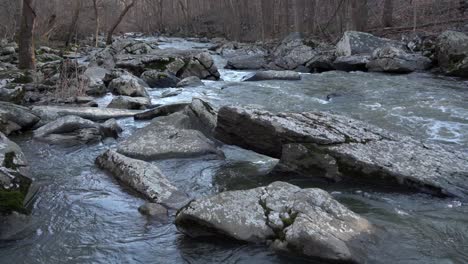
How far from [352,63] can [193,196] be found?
12.5m

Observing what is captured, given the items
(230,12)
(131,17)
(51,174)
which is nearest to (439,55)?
(51,174)

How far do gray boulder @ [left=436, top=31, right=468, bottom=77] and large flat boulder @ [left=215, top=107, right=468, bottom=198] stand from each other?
28.4 feet

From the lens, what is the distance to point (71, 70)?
526 inches

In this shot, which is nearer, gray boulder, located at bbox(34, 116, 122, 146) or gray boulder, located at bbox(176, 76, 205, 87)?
gray boulder, located at bbox(34, 116, 122, 146)

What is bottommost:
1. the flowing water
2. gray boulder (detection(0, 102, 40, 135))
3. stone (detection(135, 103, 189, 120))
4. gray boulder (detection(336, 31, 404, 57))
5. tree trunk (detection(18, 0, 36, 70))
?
the flowing water

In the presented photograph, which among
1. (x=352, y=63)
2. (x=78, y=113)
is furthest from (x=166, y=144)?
(x=352, y=63)

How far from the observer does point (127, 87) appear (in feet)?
42.0

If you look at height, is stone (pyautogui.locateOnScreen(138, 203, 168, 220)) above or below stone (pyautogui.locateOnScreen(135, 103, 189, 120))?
below

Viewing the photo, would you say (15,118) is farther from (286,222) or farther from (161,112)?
(286,222)

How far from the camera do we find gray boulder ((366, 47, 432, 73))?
50.8 feet

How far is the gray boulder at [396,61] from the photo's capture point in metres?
15.5

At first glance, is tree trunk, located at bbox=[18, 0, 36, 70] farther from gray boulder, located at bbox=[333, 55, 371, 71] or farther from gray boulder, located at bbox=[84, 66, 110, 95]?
gray boulder, located at bbox=[333, 55, 371, 71]

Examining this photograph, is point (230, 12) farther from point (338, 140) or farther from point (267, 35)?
point (338, 140)

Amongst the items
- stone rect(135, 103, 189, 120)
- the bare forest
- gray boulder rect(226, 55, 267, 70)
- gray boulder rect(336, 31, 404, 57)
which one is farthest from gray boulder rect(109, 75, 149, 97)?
the bare forest
